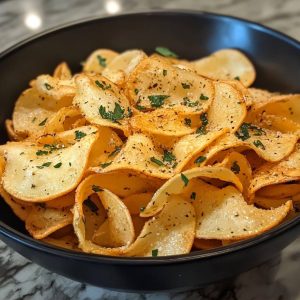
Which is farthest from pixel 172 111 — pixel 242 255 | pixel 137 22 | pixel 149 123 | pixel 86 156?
pixel 137 22

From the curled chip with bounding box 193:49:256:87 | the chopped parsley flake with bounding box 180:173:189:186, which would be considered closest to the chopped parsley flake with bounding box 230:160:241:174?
the chopped parsley flake with bounding box 180:173:189:186

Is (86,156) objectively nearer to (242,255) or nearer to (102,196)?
(102,196)

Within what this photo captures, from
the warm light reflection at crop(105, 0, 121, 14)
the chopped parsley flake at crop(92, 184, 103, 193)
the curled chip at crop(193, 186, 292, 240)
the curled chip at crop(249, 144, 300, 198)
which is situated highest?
the warm light reflection at crop(105, 0, 121, 14)

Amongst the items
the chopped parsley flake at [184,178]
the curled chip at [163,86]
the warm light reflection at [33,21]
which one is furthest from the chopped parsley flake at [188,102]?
the warm light reflection at [33,21]

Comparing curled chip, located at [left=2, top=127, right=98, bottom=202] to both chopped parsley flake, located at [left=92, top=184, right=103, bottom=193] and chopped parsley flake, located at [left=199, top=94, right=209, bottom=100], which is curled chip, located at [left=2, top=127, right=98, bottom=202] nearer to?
chopped parsley flake, located at [left=92, top=184, right=103, bottom=193]

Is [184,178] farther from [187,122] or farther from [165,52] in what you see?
[165,52]

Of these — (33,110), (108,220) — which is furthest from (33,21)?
(108,220)

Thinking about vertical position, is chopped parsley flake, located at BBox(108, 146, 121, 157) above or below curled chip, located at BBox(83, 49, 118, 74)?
below

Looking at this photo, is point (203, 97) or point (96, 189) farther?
point (203, 97)
